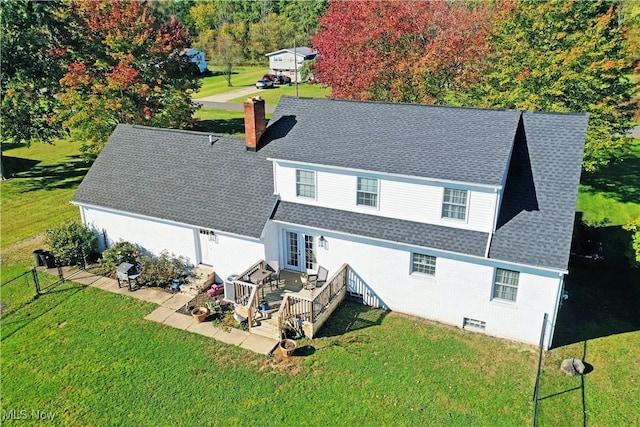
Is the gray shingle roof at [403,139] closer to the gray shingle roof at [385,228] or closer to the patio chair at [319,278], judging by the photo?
the gray shingle roof at [385,228]

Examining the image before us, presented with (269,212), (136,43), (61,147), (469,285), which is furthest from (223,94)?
(469,285)

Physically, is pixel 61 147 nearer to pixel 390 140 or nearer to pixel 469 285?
pixel 390 140

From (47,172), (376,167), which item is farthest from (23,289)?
(47,172)

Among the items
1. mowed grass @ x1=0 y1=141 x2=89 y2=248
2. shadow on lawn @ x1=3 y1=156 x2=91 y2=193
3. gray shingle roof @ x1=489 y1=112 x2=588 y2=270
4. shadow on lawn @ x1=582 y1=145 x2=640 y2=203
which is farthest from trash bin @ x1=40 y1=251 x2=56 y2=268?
shadow on lawn @ x1=582 y1=145 x2=640 y2=203

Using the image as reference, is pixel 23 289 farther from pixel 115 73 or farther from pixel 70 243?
pixel 115 73

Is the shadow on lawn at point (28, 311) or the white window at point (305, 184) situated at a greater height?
the white window at point (305, 184)

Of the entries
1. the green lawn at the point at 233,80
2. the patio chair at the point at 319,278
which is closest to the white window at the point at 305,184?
the patio chair at the point at 319,278

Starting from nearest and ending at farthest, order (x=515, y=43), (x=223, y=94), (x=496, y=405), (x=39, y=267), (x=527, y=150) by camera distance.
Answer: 1. (x=496, y=405)
2. (x=527, y=150)
3. (x=39, y=267)
4. (x=515, y=43)
5. (x=223, y=94)
